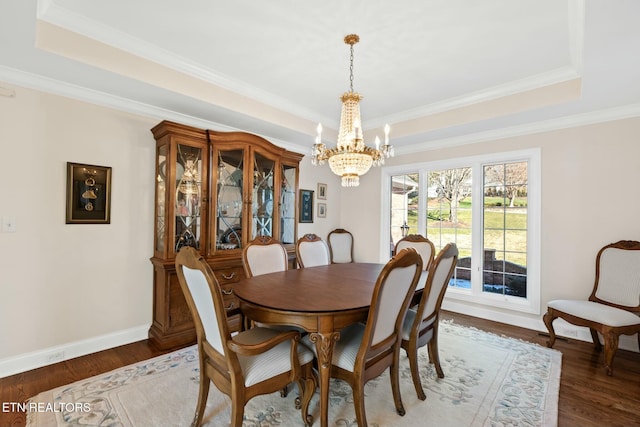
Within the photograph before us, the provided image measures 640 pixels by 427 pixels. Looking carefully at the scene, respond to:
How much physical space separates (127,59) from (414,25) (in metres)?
2.24

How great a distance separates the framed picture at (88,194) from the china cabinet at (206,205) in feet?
1.38

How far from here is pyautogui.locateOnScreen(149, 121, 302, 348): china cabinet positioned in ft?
9.04

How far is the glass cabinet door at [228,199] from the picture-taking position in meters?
3.09

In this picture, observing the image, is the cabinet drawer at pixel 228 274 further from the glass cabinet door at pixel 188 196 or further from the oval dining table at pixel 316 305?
the oval dining table at pixel 316 305

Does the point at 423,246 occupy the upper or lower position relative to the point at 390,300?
upper

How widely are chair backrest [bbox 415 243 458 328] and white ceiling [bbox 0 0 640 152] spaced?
1561mm

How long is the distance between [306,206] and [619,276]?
11.8 ft

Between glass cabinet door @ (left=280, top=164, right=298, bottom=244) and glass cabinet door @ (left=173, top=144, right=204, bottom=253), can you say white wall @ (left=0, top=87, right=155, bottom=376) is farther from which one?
glass cabinet door @ (left=280, top=164, right=298, bottom=244)

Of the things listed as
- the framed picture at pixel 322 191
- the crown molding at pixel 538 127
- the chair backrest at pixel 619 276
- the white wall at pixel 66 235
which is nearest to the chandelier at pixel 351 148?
the white wall at pixel 66 235

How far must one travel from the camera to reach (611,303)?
270 centimetres

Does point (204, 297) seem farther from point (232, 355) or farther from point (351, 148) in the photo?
point (351, 148)

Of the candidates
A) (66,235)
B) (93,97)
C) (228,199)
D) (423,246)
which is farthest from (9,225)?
(423,246)

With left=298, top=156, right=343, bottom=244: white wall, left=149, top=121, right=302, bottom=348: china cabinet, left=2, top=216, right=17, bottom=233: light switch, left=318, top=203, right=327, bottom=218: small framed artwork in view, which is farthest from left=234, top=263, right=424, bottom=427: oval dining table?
left=318, top=203, right=327, bottom=218: small framed artwork

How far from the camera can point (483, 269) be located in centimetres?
370
